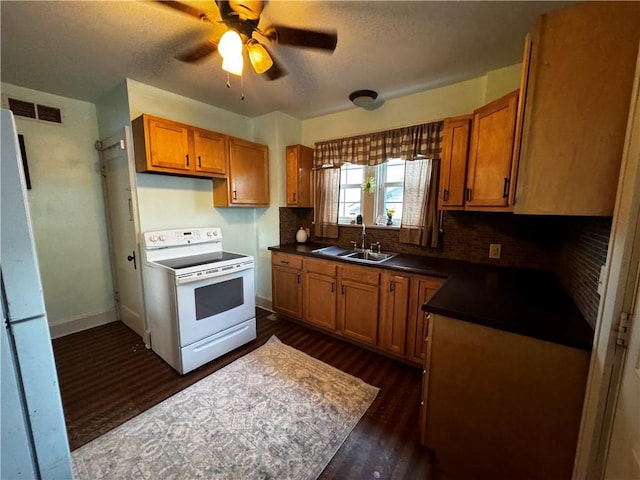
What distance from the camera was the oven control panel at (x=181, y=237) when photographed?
2.38m

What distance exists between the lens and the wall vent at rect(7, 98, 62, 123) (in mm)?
2312

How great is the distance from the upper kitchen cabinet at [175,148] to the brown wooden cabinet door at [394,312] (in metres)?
2.08

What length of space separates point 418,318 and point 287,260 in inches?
60.5

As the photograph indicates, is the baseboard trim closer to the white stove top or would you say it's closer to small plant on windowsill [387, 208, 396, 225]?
the white stove top

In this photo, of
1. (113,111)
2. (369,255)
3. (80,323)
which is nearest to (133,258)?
(80,323)

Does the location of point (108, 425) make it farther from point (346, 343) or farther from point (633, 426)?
point (633, 426)

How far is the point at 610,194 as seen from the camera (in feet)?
3.23

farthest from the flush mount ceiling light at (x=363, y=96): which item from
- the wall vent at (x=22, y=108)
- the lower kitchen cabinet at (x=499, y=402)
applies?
the wall vent at (x=22, y=108)

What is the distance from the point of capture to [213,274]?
2.23m

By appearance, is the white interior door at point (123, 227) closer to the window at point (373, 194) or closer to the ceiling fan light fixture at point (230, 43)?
the ceiling fan light fixture at point (230, 43)

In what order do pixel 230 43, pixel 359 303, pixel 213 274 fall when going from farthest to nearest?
pixel 359 303 → pixel 213 274 → pixel 230 43

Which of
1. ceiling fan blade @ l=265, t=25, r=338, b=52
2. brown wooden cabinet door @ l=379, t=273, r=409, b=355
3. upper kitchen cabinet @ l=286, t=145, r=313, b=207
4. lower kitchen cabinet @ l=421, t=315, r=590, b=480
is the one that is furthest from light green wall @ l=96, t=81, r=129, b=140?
lower kitchen cabinet @ l=421, t=315, r=590, b=480

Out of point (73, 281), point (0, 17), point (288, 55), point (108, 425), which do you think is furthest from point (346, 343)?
point (0, 17)

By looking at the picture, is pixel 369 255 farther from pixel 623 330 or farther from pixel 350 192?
pixel 623 330
